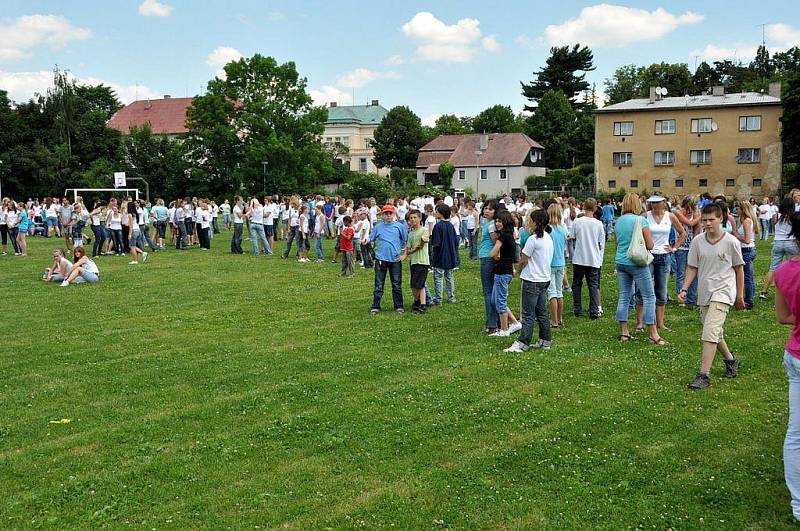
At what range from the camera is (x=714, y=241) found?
24.7ft

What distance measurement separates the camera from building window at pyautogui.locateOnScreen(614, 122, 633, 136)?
64.4 m

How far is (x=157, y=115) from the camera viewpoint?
347ft

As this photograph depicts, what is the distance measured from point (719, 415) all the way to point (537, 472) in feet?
7.39

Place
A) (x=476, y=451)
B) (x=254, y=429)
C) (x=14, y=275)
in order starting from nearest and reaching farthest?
(x=476, y=451) → (x=254, y=429) → (x=14, y=275)

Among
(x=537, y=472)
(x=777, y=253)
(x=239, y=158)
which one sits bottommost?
(x=537, y=472)

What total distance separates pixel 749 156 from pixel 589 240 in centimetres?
5690

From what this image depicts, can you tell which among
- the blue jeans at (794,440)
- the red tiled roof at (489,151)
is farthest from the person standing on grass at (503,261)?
the red tiled roof at (489,151)

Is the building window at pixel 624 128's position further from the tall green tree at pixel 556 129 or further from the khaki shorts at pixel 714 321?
the khaki shorts at pixel 714 321

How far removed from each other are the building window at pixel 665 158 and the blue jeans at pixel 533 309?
59045 mm

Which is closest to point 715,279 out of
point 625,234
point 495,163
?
point 625,234

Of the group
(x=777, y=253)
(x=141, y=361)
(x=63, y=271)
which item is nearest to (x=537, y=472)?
(x=141, y=361)

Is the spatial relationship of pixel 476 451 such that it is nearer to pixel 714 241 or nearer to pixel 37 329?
pixel 714 241

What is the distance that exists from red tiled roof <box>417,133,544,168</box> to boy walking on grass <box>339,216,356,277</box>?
64472 mm

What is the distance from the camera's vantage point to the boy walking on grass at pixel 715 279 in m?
7.38
